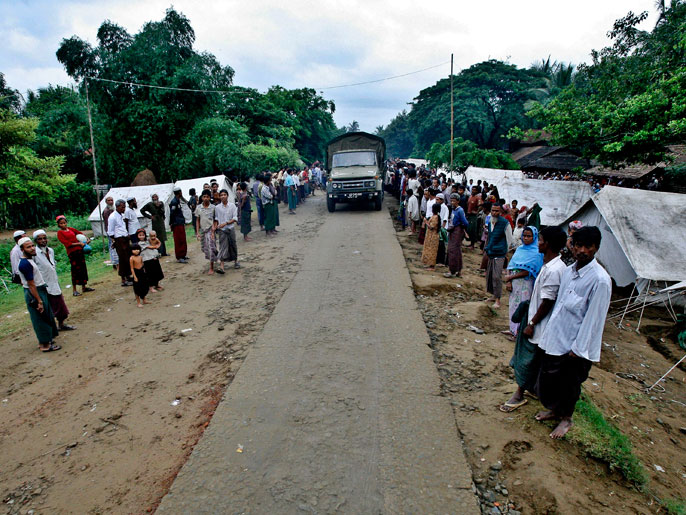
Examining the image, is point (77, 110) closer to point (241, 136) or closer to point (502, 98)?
point (241, 136)

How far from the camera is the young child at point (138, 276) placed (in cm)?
674

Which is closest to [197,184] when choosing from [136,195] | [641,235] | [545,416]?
[136,195]

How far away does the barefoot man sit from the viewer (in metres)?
2.97

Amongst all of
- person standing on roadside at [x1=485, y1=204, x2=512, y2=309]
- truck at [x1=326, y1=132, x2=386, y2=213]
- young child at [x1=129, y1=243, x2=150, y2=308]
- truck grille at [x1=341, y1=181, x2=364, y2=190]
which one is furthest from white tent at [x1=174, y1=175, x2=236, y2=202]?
person standing on roadside at [x1=485, y1=204, x2=512, y2=309]

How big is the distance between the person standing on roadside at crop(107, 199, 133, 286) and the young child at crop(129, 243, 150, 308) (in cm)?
134

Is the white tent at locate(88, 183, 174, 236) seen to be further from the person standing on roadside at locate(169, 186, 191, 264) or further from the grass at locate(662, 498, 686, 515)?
the grass at locate(662, 498, 686, 515)

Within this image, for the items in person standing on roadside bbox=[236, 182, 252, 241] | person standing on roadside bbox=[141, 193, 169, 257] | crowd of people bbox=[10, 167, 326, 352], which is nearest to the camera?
crowd of people bbox=[10, 167, 326, 352]

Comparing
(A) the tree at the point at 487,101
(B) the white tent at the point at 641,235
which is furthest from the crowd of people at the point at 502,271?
(A) the tree at the point at 487,101

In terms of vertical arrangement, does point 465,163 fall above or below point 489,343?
above

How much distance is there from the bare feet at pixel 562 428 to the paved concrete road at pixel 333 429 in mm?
809

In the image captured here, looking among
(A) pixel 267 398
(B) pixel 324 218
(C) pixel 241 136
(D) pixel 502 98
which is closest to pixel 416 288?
(A) pixel 267 398

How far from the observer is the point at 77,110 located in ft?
80.7

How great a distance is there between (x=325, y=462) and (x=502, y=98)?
40499 mm

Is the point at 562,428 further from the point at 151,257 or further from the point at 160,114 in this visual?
the point at 160,114
